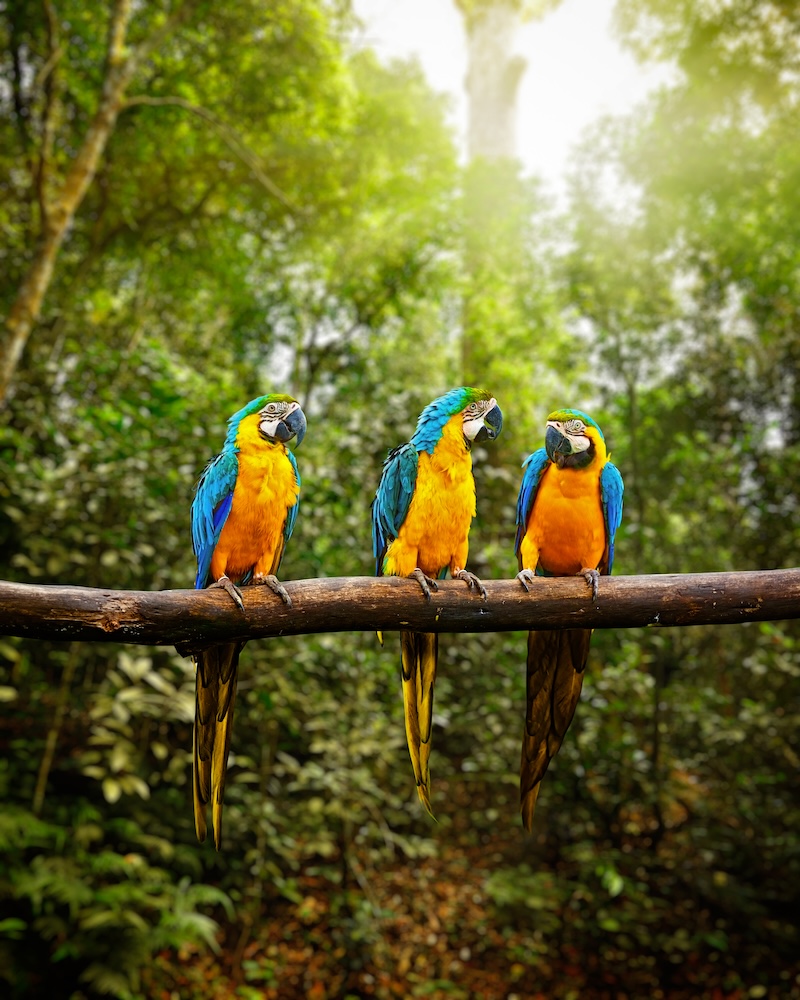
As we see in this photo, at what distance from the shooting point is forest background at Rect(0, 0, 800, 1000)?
397cm

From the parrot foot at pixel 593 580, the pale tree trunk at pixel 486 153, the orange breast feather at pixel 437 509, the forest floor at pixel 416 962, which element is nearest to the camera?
the parrot foot at pixel 593 580

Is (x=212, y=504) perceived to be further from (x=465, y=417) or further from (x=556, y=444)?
(x=556, y=444)

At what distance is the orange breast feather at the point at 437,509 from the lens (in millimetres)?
1842

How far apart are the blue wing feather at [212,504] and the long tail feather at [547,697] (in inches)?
39.2

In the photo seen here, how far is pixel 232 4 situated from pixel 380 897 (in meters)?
8.15

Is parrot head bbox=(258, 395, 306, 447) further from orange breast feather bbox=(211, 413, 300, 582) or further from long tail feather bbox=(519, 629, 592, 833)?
long tail feather bbox=(519, 629, 592, 833)

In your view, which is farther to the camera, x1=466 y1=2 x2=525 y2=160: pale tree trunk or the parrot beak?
x1=466 y1=2 x2=525 y2=160: pale tree trunk

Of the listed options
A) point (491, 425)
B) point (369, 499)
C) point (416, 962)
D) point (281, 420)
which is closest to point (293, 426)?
point (281, 420)

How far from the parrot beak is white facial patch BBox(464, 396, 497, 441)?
177mm

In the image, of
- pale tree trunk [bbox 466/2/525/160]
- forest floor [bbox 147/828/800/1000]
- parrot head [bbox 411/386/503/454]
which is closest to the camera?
parrot head [bbox 411/386/503/454]

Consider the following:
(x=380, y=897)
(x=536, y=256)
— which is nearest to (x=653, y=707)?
(x=380, y=897)

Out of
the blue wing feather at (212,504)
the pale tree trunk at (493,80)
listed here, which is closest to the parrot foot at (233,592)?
the blue wing feather at (212,504)

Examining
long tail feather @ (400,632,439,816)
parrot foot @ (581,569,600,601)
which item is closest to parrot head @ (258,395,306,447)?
long tail feather @ (400,632,439,816)

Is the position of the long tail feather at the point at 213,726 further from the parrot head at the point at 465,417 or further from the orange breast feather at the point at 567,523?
the orange breast feather at the point at 567,523
